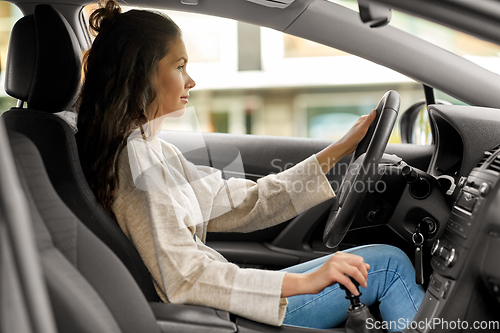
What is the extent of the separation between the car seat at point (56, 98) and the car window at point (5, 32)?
0.02 metres

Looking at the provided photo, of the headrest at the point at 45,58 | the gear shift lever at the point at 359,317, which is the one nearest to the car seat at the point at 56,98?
the headrest at the point at 45,58

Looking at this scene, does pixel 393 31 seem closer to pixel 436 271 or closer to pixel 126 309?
pixel 436 271

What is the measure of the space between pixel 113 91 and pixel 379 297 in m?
0.79

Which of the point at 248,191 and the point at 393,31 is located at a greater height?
the point at 393,31

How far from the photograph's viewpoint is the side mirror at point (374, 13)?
78 cm

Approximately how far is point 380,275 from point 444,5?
715 millimetres

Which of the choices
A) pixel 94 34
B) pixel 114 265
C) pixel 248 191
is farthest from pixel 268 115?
pixel 114 265

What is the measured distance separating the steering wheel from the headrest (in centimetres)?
65

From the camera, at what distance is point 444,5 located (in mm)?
656

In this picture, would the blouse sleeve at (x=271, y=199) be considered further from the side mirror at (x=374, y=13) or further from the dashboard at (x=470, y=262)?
the side mirror at (x=374, y=13)

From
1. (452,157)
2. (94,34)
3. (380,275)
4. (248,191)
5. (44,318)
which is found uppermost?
(94,34)

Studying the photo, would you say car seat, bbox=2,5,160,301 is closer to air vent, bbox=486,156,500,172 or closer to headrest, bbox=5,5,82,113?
headrest, bbox=5,5,82,113

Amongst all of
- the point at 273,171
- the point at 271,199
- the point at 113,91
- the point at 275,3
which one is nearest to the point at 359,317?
the point at 271,199

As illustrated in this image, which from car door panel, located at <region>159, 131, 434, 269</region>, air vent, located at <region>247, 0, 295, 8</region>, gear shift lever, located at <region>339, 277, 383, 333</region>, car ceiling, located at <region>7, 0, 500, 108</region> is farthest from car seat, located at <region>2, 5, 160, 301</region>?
car door panel, located at <region>159, 131, 434, 269</region>
